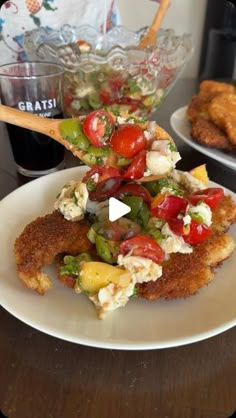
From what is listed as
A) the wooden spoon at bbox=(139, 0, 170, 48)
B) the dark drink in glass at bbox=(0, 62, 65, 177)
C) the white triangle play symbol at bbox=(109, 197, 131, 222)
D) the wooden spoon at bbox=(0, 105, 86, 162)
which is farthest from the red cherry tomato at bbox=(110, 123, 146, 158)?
the wooden spoon at bbox=(139, 0, 170, 48)

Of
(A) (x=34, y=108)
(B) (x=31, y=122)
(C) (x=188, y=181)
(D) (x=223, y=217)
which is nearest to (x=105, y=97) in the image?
(A) (x=34, y=108)

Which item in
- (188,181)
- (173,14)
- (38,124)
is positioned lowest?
(173,14)

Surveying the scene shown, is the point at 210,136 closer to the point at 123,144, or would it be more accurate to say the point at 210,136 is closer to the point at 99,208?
the point at 123,144

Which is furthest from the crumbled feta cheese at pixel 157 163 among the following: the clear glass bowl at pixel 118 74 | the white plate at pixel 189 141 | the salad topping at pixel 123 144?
the clear glass bowl at pixel 118 74

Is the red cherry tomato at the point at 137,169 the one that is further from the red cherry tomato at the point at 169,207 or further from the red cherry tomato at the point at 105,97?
the red cherry tomato at the point at 105,97

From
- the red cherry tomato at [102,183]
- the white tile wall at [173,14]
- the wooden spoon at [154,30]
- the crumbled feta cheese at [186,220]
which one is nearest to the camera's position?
the crumbled feta cheese at [186,220]

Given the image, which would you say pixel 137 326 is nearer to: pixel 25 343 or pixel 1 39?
pixel 25 343
